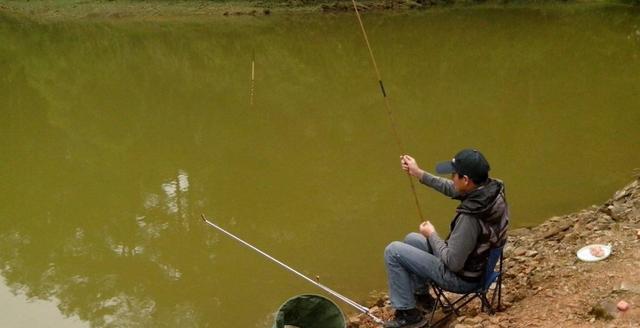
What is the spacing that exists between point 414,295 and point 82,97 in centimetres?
1031

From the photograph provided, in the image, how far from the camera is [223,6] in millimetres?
→ 24500

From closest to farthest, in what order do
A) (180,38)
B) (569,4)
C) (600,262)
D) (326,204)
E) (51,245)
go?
(600,262) → (51,245) → (326,204) → (180,38) → (569,4)

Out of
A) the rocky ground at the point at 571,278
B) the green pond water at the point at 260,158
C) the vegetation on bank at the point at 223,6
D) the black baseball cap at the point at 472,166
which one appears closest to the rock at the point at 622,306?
the rocky ground at the point at 571,278

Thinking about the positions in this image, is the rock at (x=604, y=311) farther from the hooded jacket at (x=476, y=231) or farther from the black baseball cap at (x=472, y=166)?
the black baseball cap at (x=472, y=166)

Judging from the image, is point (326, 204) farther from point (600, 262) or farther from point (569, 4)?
point (569, 4)

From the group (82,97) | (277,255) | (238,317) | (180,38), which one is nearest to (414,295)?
(238,317)

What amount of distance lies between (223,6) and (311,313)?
22551 millimetres

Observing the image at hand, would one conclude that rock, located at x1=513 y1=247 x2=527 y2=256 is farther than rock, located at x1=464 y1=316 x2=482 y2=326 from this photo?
Yes

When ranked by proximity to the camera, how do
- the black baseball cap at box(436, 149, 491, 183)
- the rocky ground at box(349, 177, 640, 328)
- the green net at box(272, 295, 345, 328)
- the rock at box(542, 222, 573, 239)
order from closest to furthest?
the black baseball cap at box(436, 149, 491, 183) < the rocky ground at box(349, 177, 640, 328) < the green net at box(272, 295, 345, 328) < the rock at box(542, 222, 573, 239)

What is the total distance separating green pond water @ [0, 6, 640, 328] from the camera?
17.0 feet

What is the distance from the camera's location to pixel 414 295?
357 cm

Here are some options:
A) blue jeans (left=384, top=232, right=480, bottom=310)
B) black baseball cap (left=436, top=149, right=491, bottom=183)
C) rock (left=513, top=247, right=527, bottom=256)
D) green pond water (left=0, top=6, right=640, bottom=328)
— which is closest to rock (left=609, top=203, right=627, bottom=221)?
rock (left=513, top=247, right=527, bottom=256)

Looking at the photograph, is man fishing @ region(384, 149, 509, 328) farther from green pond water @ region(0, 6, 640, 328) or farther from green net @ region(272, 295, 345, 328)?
green pond water @ region(0, 6, 640, 328)

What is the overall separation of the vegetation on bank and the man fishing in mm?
21449
